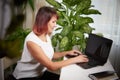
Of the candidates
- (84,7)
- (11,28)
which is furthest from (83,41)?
(11,28)

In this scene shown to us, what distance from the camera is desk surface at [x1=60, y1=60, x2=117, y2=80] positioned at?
1.28 meters

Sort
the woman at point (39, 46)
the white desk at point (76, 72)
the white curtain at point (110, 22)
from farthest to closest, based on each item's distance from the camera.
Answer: the white curtain at point (110, 22) < the woman at point (39, 46) < the white desk at point (76, 72)

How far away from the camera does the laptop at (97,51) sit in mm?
1491

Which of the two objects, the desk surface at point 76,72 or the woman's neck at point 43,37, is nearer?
the desk surface at point 76,72

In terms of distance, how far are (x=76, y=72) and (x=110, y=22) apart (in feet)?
3.51

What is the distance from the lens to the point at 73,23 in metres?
2.11

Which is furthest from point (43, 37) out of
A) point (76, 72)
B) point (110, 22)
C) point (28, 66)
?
point (110, 22)

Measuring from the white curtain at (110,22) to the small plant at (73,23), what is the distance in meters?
0.22

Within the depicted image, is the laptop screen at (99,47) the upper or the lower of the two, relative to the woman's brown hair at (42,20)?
lower

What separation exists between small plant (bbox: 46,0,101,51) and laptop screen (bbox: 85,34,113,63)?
0.88 ft

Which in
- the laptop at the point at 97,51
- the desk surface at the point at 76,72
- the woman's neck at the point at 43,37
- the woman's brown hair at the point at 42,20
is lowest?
the desk surface at the point at 76,72

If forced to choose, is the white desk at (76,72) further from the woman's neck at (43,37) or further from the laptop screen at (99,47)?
the woman's neck at (43,37)

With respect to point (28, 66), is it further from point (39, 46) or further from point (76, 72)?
point (76, 72)

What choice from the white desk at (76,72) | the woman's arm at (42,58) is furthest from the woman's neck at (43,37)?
the white desk at (76,72)
